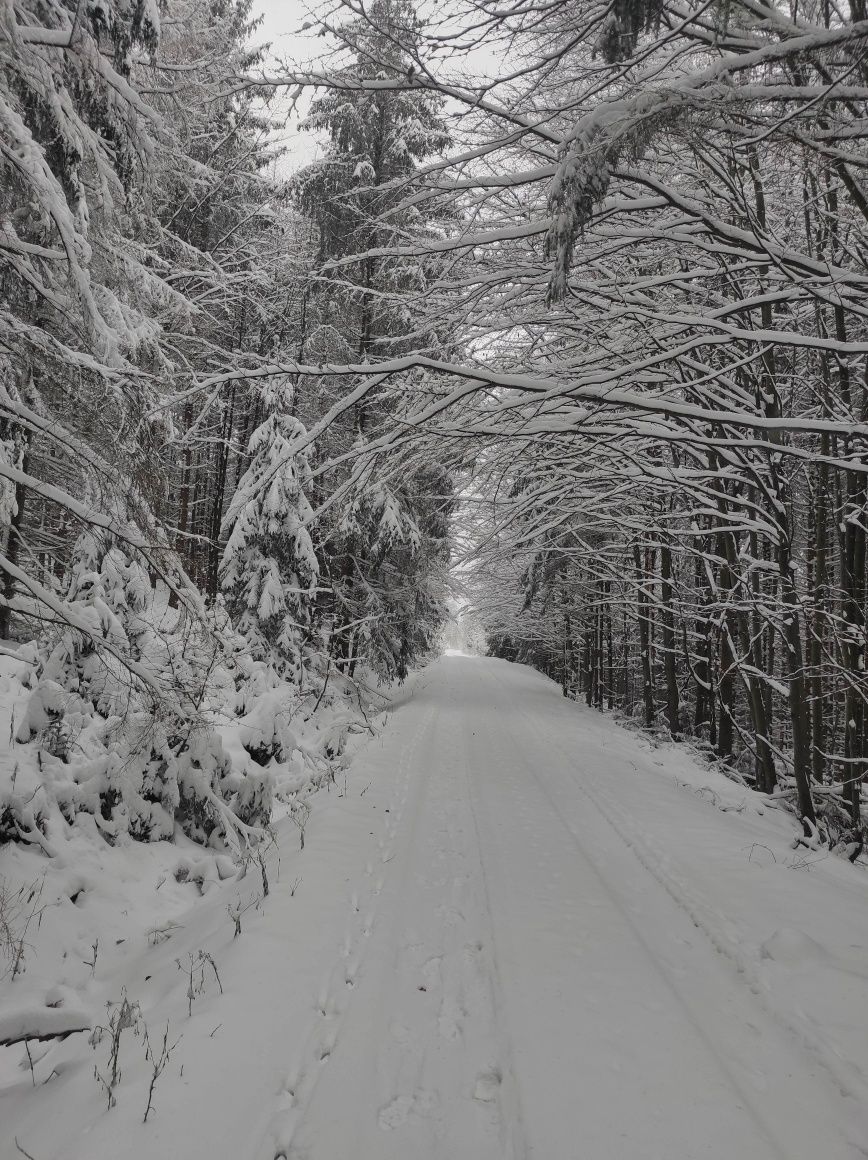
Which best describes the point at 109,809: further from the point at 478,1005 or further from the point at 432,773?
the point at 432,773

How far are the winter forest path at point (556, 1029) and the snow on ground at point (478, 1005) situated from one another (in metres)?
0.01

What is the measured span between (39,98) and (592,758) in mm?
10021

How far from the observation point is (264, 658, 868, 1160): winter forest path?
2166 millimetres

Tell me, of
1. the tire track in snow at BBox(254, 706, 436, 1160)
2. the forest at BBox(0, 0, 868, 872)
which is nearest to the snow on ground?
the tire track in snow at BBox(254, 706, 436, 1160)

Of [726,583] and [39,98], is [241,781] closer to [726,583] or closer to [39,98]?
[39,98]

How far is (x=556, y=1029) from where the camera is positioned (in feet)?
9.05

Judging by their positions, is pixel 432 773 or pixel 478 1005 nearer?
pixel 478 1005

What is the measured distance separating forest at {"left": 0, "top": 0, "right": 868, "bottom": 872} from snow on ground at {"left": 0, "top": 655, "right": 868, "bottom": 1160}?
1403 millimetres

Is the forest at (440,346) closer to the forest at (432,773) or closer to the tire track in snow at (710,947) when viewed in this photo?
the forest at (432,773)

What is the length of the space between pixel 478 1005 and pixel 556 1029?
42 cm

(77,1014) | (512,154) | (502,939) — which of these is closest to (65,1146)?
(77,1014)

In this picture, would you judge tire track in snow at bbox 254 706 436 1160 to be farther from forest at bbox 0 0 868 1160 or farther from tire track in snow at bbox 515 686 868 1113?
tire track in snow at bbox 515 686 868 1113

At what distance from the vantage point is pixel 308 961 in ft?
10.6

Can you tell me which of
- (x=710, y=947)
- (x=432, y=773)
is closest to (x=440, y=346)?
(x=710, y=947)
